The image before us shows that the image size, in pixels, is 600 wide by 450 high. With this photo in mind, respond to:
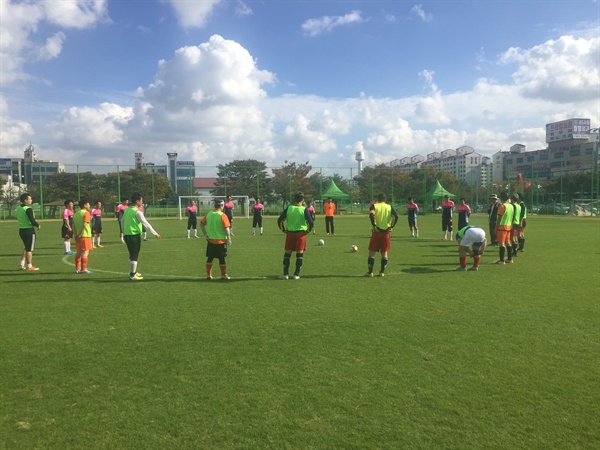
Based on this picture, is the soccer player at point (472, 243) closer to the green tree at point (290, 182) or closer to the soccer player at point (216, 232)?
the soccer player at point (216, 232)

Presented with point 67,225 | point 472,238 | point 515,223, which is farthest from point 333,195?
point 472,238

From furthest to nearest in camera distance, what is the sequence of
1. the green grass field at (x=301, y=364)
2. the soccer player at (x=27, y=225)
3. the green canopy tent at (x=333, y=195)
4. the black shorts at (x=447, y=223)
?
the green canopy tent at (x=333, y=195)
the black shorts at (x=447, y=223)
the soccer player at (x=27, y=225)
the green grass field at (x=301, y=364)

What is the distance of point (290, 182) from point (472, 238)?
4388 centimetres

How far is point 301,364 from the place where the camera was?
4.91 m

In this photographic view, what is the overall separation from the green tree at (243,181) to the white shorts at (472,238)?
43874mm

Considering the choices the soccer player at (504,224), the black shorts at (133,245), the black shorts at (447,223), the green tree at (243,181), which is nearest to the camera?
the black shorts at (133,245)

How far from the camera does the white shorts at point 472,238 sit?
1091 centimetres

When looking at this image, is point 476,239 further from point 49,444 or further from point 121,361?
point 49,444

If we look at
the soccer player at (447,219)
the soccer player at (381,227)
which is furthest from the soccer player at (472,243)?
the soccer player at (447,219)

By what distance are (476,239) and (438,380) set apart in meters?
7.25

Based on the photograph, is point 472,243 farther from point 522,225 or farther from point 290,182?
point 290,182

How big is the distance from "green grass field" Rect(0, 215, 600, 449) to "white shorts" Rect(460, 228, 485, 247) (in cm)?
136

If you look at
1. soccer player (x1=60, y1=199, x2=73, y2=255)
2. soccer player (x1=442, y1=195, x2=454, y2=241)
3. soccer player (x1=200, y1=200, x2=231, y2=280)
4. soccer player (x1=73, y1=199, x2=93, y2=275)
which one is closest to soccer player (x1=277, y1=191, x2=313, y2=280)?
soccer player (x1=200, y1=200, x2=231, y2=280)

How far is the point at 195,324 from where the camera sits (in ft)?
21.2
